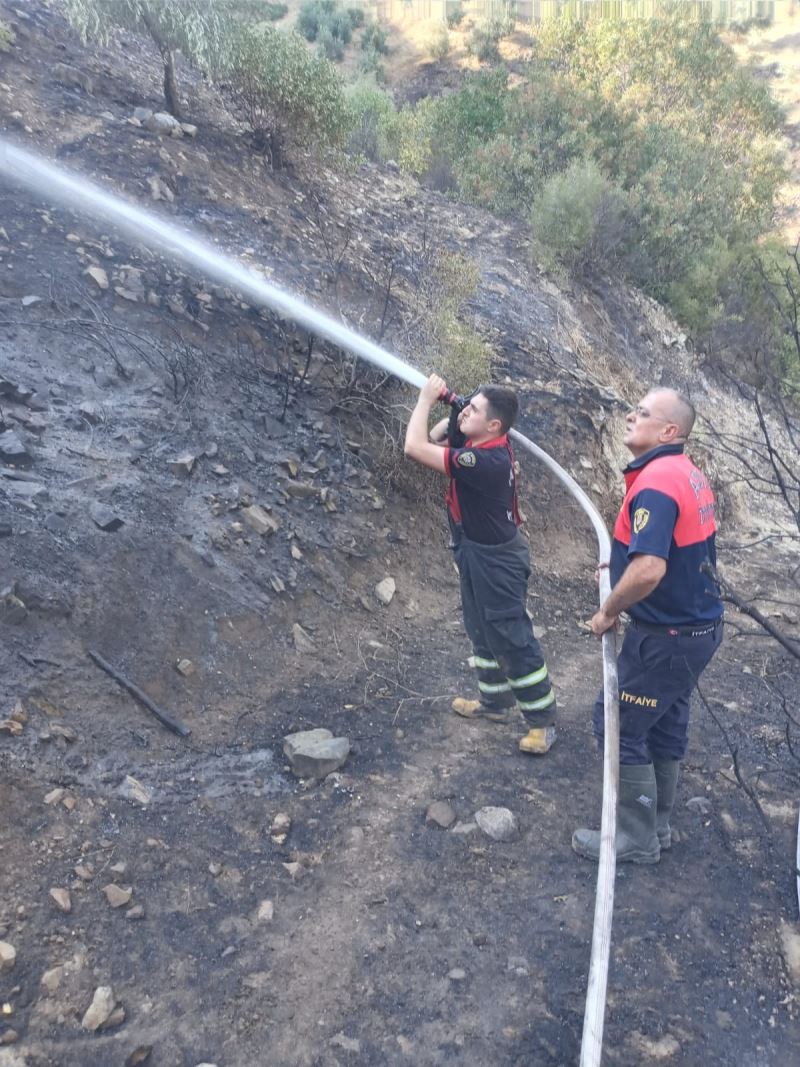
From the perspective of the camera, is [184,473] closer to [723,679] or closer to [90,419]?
[90,419]

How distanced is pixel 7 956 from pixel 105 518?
2.21 metres

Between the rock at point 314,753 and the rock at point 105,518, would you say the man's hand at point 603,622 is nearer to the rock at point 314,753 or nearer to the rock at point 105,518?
the rock at point 314,753

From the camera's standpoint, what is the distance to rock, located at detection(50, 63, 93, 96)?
8.18m

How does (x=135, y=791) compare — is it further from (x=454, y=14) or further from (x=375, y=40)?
(x=454, y=14)

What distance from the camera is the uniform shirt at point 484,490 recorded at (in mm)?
3713

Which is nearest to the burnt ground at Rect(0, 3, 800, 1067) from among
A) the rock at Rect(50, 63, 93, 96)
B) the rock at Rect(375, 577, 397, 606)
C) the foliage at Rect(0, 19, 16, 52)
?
the rock at Rect(375, 577, 397, 606)

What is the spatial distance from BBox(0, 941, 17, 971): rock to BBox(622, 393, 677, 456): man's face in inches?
104

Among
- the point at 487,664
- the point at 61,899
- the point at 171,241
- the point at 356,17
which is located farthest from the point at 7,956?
the point at 356,17

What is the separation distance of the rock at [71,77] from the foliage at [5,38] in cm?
42

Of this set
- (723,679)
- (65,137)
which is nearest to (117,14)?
(65,137)

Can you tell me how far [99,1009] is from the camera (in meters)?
2.49

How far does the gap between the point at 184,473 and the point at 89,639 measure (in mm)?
1345

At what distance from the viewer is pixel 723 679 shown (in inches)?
205

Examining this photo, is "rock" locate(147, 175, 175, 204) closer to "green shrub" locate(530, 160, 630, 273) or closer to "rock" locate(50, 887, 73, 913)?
"green shrub" locate(530, 160, 630, 273)
